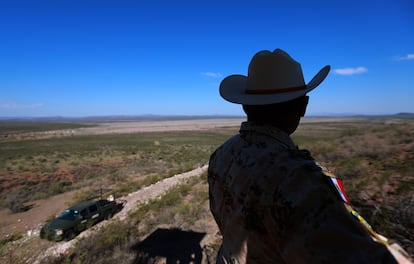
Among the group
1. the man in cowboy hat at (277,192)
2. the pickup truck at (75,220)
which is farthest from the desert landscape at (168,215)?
the man in cowboy hat at (277,192)

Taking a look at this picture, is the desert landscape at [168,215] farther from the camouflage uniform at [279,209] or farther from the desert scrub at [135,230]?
the camouflage uniform at [279,209]

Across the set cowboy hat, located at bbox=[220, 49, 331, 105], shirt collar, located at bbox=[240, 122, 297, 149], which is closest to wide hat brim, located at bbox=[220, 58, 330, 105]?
cowboy hat, located at bbox=[220, 49, 331, 105]

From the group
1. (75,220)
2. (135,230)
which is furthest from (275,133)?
(75,220)

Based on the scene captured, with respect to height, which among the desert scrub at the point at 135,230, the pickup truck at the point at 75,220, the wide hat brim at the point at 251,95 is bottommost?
the pickup truck at the point at 75,220

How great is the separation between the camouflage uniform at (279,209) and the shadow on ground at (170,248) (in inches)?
192

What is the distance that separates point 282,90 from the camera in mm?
1269

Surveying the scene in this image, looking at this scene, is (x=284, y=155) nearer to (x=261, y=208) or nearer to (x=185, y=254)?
(x=261, y=208)

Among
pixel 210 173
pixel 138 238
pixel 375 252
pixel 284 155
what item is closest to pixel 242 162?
pixel 284 155

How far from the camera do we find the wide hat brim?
122cm

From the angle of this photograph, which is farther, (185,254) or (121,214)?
(121,214)

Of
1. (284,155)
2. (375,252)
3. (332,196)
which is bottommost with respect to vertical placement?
(375,252)

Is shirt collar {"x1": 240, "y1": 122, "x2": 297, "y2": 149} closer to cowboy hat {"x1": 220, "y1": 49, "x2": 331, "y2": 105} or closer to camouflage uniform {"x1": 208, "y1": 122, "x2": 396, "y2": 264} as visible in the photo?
camouflage uniform {"x1": 208, "y1": 122, "x2": 396, "y2": 264}

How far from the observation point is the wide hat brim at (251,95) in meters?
1.22

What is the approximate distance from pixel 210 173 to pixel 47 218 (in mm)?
13797
